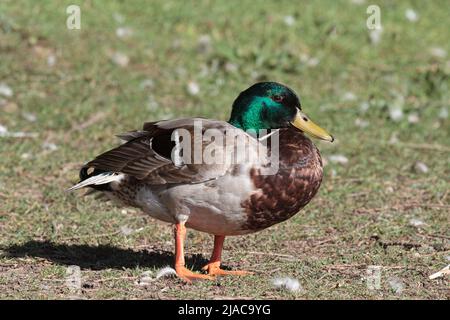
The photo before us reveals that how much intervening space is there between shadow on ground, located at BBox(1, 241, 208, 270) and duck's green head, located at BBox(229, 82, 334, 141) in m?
0.90

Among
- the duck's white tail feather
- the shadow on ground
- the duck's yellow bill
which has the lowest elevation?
the shadow on ground

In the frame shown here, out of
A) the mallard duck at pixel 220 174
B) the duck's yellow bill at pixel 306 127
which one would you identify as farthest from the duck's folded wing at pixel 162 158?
the duck's yellow bill at pixel 306 127

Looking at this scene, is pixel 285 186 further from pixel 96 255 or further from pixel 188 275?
pixel 96 255

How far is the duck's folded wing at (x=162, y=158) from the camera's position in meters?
4.85

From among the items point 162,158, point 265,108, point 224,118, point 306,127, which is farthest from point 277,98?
point 224,118

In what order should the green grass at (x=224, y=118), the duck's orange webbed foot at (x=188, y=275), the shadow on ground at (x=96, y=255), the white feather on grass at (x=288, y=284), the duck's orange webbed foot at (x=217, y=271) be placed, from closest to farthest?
the white feather on grass at (x=288, y=284) < the duck's orange webbed foot at (x=188, y=275) < the duck's orange webbed foot at (x=217, y=271) < the green grass at (x=224, y=118) < the shadow on ground at (x=96, y=255)

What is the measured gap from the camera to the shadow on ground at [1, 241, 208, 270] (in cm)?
542

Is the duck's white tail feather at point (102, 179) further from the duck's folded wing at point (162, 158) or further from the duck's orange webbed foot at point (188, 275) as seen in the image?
the duck's orange webbed foot at point (188, 275)

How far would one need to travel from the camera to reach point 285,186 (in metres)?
4.85

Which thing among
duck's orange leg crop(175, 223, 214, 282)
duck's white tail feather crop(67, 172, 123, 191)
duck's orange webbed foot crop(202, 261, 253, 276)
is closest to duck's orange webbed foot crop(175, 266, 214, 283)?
duck's orange leg crop(175, 223, 214, 282)

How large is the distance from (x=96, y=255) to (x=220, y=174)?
4.00 ft

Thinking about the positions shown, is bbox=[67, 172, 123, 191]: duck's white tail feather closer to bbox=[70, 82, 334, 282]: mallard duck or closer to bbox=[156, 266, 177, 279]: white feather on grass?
bbox=[70, 82, 334, 282]: mallard duck
